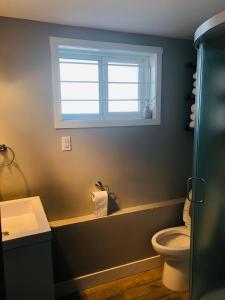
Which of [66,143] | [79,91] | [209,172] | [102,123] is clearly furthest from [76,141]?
[209,172]

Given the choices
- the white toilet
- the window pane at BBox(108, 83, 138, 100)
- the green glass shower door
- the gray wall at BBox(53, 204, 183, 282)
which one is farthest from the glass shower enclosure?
the window pane at BBox(108, 83, 138, 100)

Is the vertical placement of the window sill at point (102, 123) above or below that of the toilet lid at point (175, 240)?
above

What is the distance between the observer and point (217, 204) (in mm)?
1652

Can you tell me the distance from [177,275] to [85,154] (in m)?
1.31

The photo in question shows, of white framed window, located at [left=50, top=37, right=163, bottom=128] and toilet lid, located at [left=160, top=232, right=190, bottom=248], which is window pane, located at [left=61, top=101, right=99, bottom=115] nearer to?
white framed window, located at [left=50, top=37, right=163, bottom=128]

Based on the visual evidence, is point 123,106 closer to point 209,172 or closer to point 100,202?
point 100,202

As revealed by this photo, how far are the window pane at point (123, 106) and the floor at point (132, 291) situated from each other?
1610mm

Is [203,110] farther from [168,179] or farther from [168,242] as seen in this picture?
[168,242]

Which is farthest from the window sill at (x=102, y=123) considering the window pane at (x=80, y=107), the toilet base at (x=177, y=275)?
the toilet base at (x=177, y=275)

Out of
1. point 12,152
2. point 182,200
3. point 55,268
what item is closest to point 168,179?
point 182,200

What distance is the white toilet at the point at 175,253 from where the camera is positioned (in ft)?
6.35

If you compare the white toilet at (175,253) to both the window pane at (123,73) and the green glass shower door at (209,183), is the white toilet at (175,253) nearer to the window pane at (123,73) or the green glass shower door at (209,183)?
the green glass shower door at (209,183)

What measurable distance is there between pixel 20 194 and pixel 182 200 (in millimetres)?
1596

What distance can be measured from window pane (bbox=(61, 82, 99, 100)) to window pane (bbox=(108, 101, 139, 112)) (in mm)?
171
